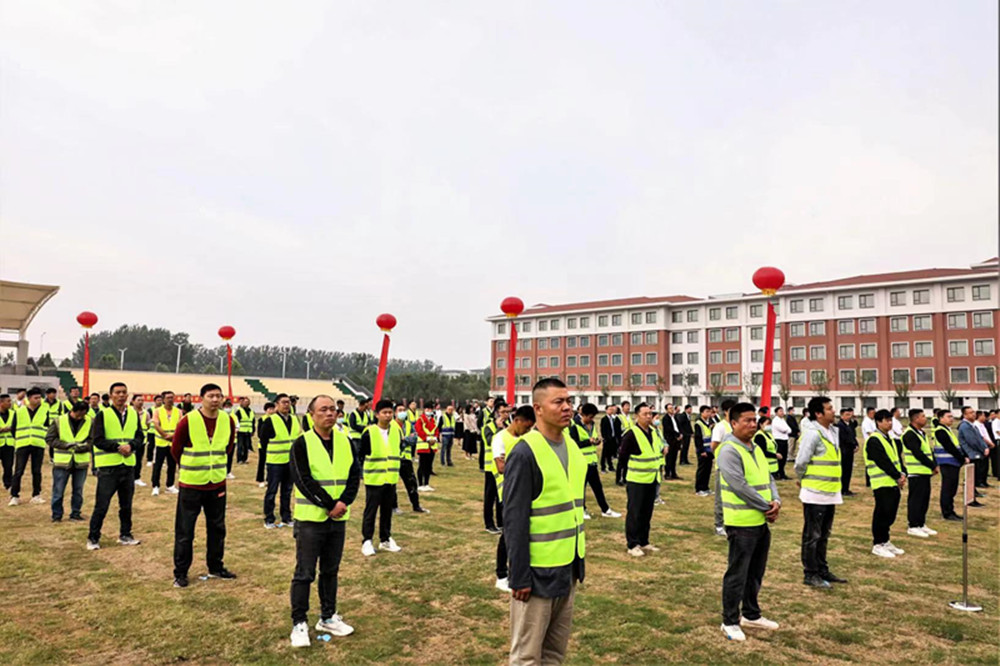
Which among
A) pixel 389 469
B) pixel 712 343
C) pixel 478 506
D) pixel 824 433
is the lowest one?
pixel 478 506

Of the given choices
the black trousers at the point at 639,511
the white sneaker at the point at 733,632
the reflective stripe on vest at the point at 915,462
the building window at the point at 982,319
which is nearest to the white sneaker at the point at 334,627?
the white sneaker at the point at 733,632

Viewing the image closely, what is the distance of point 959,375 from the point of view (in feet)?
189

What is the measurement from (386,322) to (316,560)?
24.3 ft

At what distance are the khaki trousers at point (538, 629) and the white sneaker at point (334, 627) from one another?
2364 mm

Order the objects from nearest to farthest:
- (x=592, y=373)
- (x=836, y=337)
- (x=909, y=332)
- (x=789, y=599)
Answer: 1. (x=789, y=599)
2. (x=909, y=332)
3. (x=836, y=337)
4. (x=592, y=373)

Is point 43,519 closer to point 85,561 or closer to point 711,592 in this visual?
point 85,561

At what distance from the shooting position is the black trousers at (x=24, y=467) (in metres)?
11.6

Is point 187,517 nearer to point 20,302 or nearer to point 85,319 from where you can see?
point 85,319

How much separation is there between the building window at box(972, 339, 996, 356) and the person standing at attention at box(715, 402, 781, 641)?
209 ft

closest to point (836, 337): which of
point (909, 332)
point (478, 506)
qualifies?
point (909, 332)

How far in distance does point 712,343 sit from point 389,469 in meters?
69.9

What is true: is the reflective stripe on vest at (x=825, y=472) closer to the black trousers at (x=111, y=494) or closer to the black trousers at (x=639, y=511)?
the black trousers at (x=639, y=511)

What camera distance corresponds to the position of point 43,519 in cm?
1023

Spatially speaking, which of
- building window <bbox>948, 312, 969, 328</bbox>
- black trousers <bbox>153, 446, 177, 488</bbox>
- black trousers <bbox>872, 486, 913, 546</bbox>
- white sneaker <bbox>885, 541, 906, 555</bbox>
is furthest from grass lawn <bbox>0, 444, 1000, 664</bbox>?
building window <bbox>948, 312, 969, 328</bbox>
